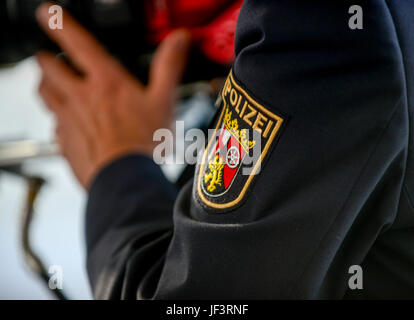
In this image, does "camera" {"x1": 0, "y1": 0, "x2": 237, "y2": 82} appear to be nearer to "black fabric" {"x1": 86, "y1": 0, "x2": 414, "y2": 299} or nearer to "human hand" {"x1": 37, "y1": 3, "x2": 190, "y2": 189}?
"human hand" {"x1": 37, "y1": 3, "x2": 190, "y2": 189}

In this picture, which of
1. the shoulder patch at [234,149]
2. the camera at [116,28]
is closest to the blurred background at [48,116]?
the camera at [116,28]

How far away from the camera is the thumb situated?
1.89 ft

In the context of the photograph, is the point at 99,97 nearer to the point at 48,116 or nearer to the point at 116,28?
the point at 116,28

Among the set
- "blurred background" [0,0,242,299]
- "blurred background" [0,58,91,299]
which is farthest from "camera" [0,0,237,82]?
"blurred background" [0,58,91,299]

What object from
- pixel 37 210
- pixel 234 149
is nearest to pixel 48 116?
pixel 37 210

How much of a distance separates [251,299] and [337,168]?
12cm

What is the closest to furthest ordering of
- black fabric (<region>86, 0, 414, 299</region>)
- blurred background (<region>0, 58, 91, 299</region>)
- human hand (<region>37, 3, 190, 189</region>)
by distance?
1. black fabric (<region>86, 0, 414, 299</region>)
2. human hand (<region>37, 3, 190, 189</region>)
3. blurred background (<region>0, 58, 91, 299</region>)

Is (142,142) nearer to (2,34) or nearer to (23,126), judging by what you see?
(2,34)

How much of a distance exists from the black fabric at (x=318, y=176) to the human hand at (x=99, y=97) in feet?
0.64

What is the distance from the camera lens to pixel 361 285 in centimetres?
32

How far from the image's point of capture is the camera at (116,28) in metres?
0.58

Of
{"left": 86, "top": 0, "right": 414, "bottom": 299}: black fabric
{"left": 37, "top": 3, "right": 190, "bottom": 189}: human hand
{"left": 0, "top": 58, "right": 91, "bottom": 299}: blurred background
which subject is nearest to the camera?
{"left": 86, "top": 0, "right": 414, "bottom": 299}: black fabric

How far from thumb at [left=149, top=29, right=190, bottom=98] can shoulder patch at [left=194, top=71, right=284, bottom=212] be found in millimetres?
271

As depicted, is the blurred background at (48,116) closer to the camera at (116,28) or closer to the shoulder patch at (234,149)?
the camera at (116,28)
